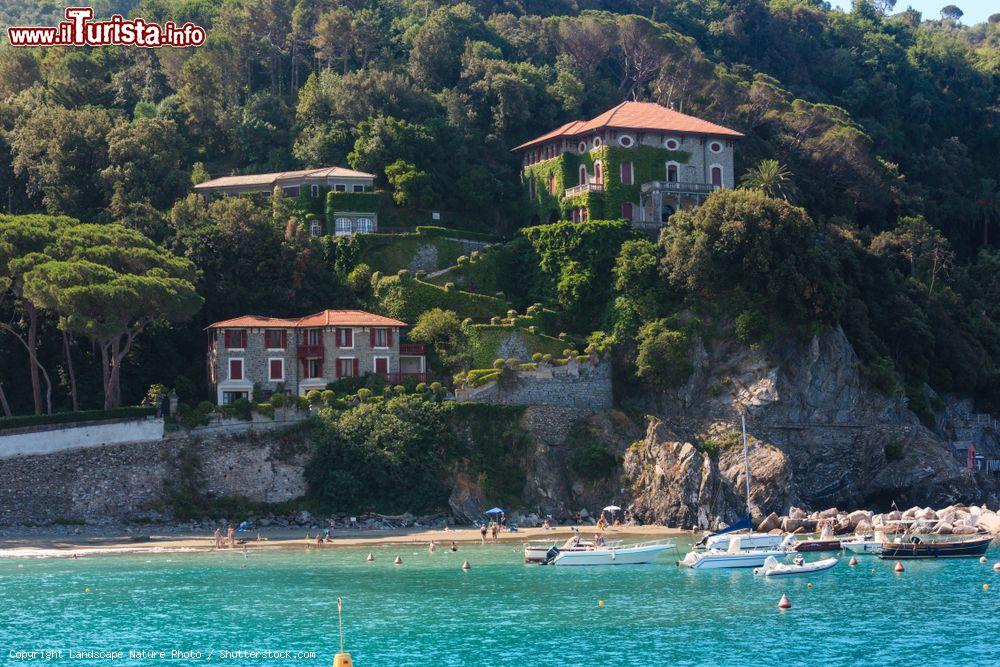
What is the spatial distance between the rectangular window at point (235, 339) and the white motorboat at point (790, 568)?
31204mm

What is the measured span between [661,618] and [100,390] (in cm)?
3943

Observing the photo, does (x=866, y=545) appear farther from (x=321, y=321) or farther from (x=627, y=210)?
(x=321, y=321)

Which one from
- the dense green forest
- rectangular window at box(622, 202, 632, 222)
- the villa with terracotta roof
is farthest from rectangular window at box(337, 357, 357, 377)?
rectangular window at box(622, 202, 632, 222)

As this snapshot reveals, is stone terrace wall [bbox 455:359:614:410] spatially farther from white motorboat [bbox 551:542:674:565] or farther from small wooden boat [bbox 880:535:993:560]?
small wooden boat [bbox 880:535:993:560]

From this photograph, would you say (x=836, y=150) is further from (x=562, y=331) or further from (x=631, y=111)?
(x=562, y=331)

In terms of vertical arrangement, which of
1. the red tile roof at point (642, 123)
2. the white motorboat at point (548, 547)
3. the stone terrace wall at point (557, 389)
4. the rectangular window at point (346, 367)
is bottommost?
the white motorboat at point (548, 547)

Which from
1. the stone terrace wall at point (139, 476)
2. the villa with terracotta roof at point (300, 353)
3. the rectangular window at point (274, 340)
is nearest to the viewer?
the stone terrace wall at point (139, 476)

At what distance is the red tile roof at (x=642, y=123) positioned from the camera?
3516 inches

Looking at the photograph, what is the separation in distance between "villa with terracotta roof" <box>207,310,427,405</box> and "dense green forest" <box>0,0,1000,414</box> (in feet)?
8.38

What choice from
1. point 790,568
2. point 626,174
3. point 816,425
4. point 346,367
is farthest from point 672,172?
point 790,568

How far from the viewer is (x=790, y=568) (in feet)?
199

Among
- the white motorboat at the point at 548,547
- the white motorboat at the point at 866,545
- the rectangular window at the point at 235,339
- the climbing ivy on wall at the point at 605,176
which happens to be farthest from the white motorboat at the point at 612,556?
the climbing ivy on wall at the point at 605,176

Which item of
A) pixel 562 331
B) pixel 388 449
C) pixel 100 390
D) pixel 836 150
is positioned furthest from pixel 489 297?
A: pixel 836 150

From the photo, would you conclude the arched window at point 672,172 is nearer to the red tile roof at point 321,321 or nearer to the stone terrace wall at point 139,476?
the red tile roof at point 321,321
